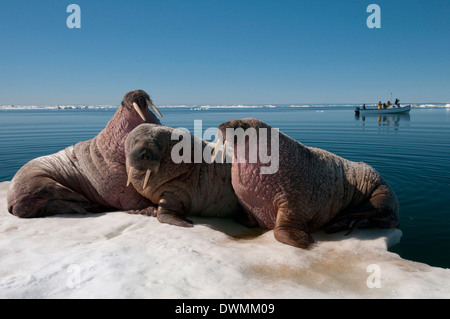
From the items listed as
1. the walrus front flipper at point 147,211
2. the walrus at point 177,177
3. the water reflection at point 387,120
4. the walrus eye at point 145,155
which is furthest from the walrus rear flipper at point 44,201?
the water reflection at point 387,120

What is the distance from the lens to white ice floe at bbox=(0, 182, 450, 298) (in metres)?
2.30

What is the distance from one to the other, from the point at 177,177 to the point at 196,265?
→ 1.79 meters

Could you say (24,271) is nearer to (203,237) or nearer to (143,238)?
(143,238)

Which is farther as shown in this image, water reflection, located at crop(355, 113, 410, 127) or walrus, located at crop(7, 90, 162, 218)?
water reflection, located at crop(355, 113, 410, 127)

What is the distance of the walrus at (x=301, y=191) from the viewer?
3.57 m

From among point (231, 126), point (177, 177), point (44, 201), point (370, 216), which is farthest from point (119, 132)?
point (370, 216)

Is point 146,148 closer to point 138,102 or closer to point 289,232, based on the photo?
point 138,102

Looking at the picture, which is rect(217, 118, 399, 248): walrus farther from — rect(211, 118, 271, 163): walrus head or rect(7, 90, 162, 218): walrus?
rect(7, 90, 162, 218): walrus

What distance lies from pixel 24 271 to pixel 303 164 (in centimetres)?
295

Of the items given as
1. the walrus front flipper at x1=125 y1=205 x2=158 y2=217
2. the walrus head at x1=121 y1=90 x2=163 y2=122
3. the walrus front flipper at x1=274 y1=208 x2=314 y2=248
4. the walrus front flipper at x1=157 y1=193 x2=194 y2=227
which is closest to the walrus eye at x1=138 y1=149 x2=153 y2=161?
the walrus front flipper at x1=157 y1=193 x2=194 y2=227

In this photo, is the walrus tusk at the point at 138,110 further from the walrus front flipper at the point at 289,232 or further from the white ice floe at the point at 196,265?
the walrus front flipper at the point at 289,232
